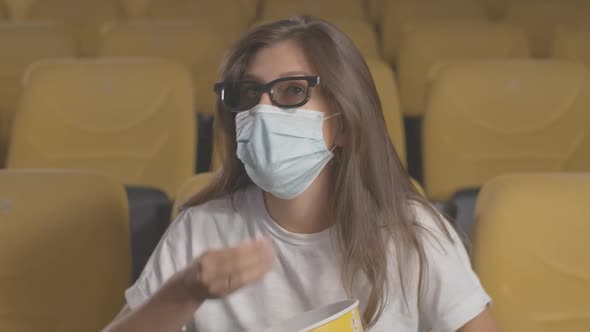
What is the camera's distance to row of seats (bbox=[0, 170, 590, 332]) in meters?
1.29

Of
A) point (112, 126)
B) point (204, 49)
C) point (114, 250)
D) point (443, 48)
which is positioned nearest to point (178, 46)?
point (204, 49)

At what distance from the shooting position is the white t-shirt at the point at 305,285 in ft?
3.52

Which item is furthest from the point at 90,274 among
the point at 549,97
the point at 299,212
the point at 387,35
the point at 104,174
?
the point at 387,35

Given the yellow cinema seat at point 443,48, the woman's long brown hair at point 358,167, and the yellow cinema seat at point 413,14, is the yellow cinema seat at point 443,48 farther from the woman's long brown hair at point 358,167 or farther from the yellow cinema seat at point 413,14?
the woman's long brown hair at point 358,167

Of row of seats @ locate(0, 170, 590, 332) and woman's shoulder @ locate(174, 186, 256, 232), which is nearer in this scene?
woman's shoulder @ locate(174, 186, 256, 232)

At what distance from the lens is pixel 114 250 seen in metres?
1.38

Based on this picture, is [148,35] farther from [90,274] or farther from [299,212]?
[299,212]

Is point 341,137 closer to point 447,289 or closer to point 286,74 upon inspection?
point 286,74

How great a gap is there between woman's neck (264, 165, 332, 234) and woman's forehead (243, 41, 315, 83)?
16 cm

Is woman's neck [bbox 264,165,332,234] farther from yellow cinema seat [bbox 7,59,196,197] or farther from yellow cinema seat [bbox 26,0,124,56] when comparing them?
yellow cinema seat [bbox 26,0,124,56]

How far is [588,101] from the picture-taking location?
7.02ft

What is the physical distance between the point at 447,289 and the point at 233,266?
39cm

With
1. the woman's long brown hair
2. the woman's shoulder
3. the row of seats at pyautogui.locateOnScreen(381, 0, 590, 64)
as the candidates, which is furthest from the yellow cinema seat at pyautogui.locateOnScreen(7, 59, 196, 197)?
the row of seats at pyautogui.locateOnScreen(381, 0, 590, 64)

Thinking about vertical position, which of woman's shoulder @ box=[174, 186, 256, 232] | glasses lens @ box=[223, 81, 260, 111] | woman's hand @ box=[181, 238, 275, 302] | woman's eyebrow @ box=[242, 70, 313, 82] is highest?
woman's eyebrow @ box=[242, 70, 313, 82]
